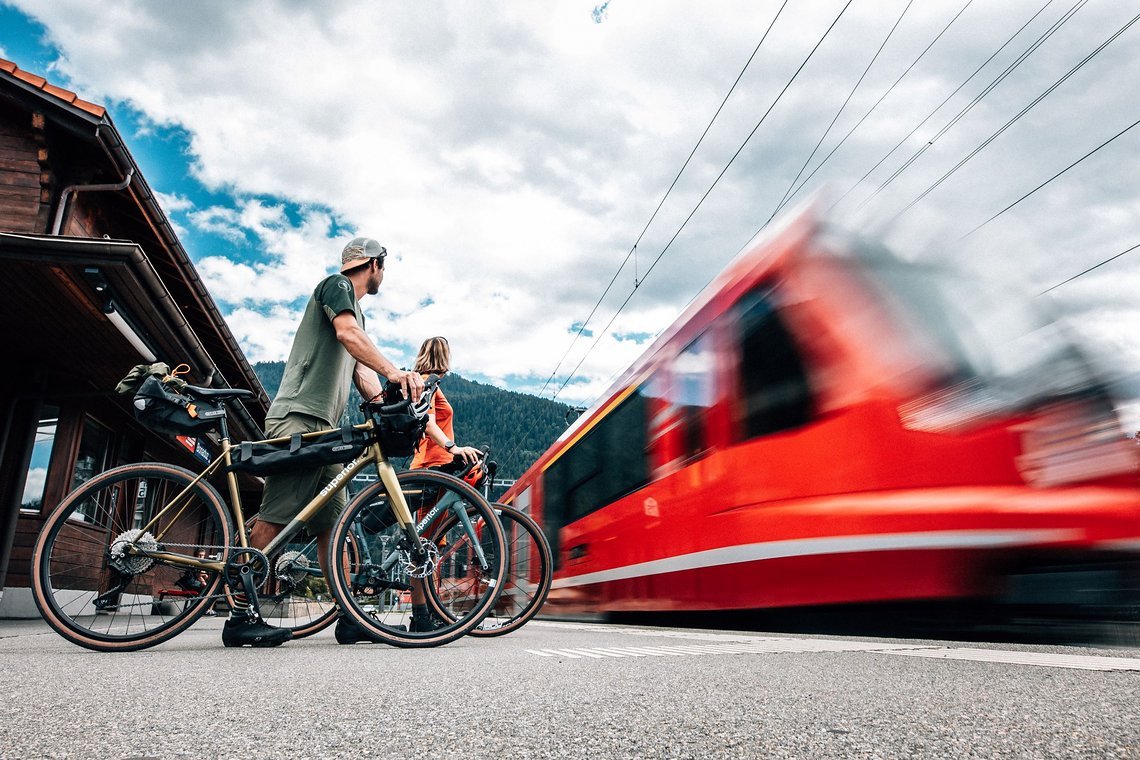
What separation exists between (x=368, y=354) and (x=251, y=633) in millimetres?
1274

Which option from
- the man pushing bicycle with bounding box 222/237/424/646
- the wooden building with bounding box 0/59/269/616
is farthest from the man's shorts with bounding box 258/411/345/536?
the wooden building with bounding box 0/59/269/616

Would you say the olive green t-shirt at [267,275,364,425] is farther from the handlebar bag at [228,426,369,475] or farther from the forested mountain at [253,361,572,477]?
the forested mountain at [253,361,572,477]

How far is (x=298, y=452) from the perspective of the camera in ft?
10.6

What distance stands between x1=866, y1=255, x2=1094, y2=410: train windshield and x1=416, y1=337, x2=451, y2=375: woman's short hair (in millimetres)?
2518

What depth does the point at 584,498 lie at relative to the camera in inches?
297

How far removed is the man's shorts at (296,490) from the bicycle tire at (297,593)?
12 centimetres

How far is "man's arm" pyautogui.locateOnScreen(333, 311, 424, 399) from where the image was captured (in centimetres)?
325

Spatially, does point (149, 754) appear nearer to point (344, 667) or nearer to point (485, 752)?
point (485, 752)

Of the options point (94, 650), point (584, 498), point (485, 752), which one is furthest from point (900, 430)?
point (584, 498)

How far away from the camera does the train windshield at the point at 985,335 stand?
315 centimetres

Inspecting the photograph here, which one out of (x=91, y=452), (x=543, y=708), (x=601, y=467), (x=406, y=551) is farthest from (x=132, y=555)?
(x=91, y=452)

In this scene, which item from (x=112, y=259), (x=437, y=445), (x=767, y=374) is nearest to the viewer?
(x=767, y=374)

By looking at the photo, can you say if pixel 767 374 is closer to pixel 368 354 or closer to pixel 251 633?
pixel 368 354

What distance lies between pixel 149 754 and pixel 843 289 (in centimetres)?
351
